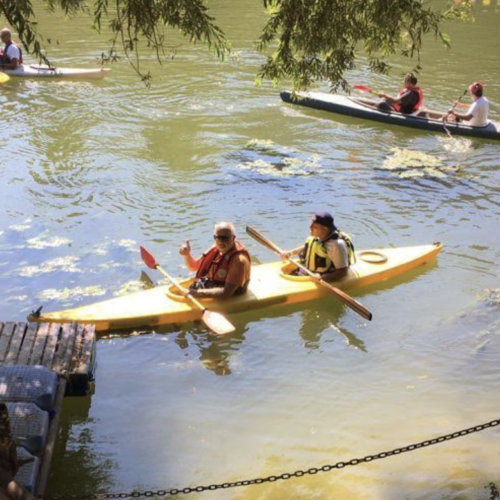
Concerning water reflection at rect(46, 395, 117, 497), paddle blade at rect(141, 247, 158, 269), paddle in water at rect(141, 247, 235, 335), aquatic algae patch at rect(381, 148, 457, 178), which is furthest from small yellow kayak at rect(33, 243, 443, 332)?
aquatic algae patch at rect(381, 148, 457, 178)

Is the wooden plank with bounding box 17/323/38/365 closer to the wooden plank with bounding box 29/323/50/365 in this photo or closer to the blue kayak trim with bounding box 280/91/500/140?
the wooden plank with bounding box 29/323/50/365

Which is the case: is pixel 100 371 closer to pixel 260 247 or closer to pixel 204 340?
pixel 204 340

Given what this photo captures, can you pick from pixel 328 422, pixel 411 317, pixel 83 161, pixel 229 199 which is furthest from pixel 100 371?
pixel 83 161

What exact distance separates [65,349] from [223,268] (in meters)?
1.94

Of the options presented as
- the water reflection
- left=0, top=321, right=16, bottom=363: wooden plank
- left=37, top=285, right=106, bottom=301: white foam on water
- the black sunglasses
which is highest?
the black sunglasses

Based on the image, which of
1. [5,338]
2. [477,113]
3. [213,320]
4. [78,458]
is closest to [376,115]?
[477,113]

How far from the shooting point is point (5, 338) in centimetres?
608

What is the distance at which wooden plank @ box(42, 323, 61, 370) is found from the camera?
5.82 metres

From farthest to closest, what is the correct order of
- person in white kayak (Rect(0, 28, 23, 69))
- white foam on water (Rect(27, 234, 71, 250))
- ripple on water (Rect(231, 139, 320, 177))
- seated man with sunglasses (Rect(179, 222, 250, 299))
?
person in white kayak (Rect(0, 28, 23, 69))
ripple on water (Rect(231, 139, 320, 177))
white foam on water (Rect(27, 234, 71, 250))
seated man with sunglasses (Rect(179, 222, 250, 299))

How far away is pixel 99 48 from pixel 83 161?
9.10m

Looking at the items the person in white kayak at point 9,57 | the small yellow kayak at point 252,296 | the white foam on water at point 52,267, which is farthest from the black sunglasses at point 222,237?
the person in white kayak at point 9,57

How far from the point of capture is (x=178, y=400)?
20.5 ft

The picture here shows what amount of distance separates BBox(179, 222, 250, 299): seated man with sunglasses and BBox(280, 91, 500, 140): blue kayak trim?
6314 millimetres

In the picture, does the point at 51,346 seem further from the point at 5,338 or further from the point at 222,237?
the point at 222,237
